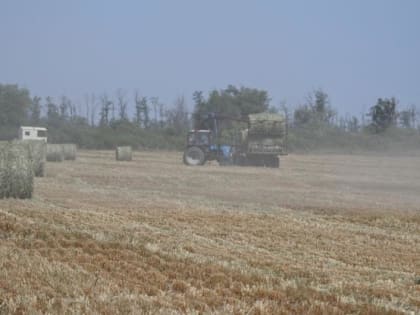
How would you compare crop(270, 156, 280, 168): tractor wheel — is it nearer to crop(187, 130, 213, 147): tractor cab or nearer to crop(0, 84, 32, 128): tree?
crop(187, 130, 213, 147): tractor cab

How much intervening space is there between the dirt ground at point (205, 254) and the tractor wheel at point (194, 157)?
17.0 m

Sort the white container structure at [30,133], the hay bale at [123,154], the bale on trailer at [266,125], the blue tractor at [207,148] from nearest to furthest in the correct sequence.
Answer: the blue tractor at [207,148] → the bale on trailer at [266,125] → the hay bale at [123,154] → the white container structure at [30,133]

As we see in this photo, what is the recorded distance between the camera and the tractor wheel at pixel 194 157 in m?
36.2

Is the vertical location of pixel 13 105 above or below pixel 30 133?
above

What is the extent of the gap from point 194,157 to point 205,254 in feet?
89.2

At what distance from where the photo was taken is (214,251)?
9.53m

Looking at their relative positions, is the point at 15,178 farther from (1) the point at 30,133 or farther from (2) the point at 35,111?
(2) the point at 35,111

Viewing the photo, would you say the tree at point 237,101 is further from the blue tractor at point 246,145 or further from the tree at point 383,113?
the blue tractor at point 246,145

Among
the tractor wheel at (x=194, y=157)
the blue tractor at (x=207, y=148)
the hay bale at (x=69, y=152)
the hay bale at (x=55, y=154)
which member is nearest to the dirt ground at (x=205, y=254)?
the hay bale at (x=55, y=154)

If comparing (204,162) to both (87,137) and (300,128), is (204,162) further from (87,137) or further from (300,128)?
(300,128)

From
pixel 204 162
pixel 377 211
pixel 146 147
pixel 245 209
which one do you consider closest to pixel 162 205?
pixel 245 209

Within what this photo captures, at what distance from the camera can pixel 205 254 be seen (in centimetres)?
924

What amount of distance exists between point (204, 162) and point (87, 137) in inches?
1153

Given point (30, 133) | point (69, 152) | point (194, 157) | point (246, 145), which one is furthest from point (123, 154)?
point (30, 133)
